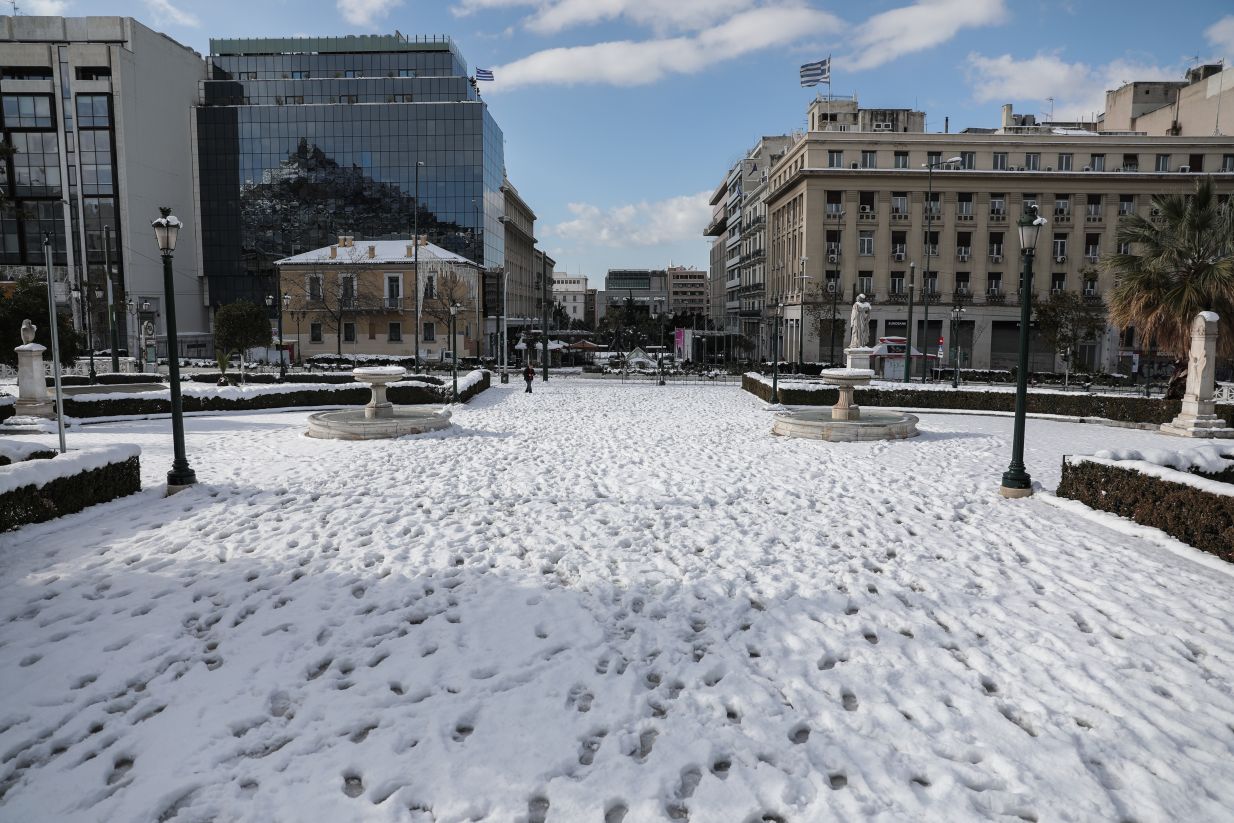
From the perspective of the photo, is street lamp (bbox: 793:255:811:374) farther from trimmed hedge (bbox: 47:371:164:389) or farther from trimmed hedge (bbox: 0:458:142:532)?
trimmed hedge (bbox: 0:458:142:532)

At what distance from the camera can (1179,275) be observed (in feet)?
67.3

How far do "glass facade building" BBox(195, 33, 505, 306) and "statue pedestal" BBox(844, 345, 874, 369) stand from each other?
204ft

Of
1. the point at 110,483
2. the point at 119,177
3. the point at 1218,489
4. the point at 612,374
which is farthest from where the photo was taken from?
the point at 119,177

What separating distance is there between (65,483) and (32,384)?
13699mm

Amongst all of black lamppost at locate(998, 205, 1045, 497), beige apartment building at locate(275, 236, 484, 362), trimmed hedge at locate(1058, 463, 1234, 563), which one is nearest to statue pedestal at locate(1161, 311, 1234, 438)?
black lamppost at locate(998, 205, 1045, 497)

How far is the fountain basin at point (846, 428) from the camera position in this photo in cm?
1733

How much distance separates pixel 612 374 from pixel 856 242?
70.0 feet

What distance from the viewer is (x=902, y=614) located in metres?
6.65

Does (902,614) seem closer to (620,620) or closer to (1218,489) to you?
(620,620)

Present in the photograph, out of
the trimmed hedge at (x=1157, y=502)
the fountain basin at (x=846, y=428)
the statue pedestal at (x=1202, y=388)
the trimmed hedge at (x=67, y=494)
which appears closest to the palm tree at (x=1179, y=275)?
the statue pedestal at (x=1202, y=388)

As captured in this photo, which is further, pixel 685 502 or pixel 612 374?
pixel 612 374

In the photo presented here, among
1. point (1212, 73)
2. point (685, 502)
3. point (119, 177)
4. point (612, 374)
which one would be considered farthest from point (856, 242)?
point (119, 177)

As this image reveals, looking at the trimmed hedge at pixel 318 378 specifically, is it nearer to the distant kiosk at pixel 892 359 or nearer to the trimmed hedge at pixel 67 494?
the trimmed hedge at pixel 67 494

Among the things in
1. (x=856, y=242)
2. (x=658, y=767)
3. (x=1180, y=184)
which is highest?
(x=1180, y=184)
